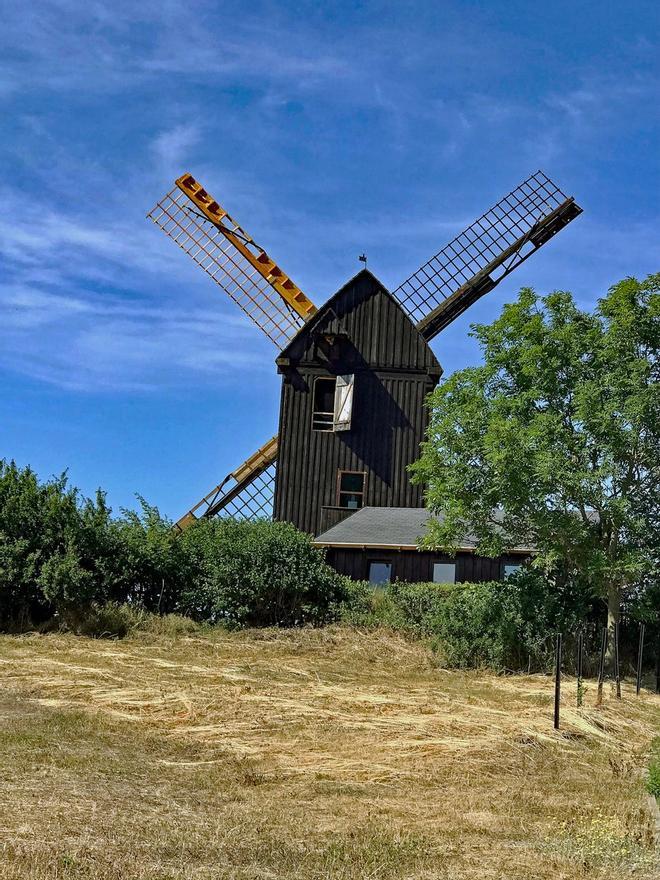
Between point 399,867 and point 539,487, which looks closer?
point 399,867

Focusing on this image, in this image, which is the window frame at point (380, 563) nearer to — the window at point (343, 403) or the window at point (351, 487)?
the window at point (351, 487)

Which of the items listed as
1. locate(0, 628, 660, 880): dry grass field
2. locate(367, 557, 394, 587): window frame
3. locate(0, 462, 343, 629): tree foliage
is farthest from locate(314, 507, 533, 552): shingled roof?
locate(0, 628, 660, 880): dry grass field

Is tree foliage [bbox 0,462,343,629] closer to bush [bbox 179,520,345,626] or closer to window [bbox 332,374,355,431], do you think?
bush [bbox 179,520,345,626]

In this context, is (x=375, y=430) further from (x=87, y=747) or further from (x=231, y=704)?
(x=87, y=747)

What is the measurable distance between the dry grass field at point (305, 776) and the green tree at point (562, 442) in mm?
4297

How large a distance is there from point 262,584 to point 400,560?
251 inches

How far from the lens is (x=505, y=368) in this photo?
24500mm

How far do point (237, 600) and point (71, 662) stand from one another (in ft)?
27.3

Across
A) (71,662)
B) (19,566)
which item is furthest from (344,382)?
(71,662)

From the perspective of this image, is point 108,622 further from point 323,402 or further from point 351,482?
point 323,402

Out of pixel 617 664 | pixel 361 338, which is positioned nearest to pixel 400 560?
pixel 361 338

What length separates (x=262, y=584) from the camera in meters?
27.0

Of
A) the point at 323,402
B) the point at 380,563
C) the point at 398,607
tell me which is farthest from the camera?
the point at 323,402

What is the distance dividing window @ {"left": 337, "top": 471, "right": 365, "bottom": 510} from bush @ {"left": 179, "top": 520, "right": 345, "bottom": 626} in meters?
7.48
